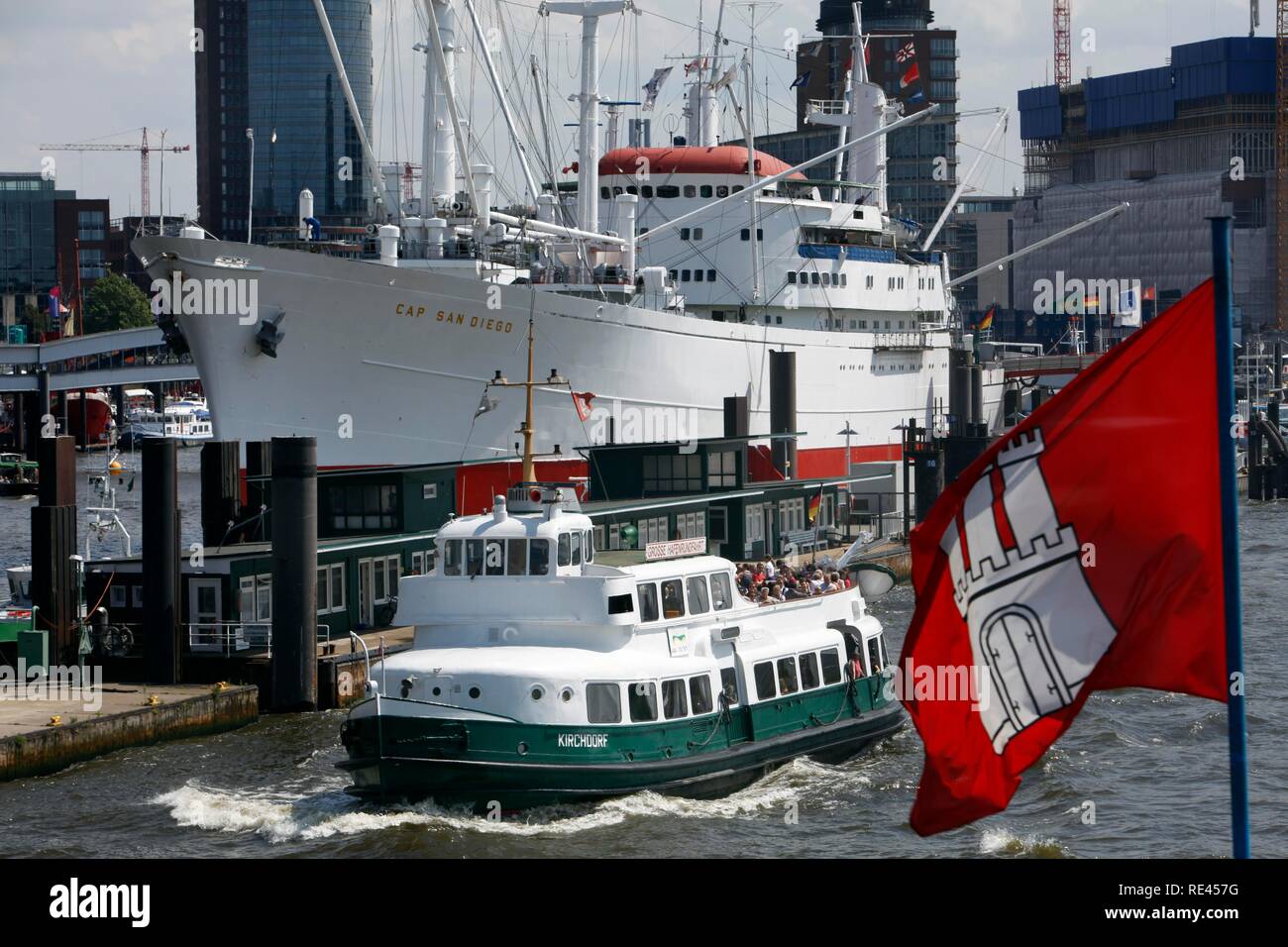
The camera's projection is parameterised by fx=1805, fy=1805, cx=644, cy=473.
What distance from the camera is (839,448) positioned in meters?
73.6

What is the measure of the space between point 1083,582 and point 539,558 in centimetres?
1558

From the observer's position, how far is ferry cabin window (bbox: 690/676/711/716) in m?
25.1

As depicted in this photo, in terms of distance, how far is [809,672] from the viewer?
28.0m

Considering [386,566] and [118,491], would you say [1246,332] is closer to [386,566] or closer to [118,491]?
[118,491]

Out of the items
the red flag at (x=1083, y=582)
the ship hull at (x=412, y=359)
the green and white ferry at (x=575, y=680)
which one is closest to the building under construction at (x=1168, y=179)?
the ship hull at (x=412, y=359)

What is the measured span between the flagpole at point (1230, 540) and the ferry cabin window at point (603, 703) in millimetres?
14880

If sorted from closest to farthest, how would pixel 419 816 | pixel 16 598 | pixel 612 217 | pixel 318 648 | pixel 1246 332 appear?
pixel 419 816, pixel 318 648, pixel 16 598, pixel 612 217, pixel 1246 332

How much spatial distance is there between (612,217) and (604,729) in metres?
50.1

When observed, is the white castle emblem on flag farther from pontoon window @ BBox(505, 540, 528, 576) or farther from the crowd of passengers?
the crowd of passengers

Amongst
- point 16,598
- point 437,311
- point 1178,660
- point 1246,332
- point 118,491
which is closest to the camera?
point 1178,660

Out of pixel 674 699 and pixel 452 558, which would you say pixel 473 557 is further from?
pixel 674 699

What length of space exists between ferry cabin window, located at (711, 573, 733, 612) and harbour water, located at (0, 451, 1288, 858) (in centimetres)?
259

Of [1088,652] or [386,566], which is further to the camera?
[386,566]

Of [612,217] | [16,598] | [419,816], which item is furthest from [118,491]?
[419,816]
